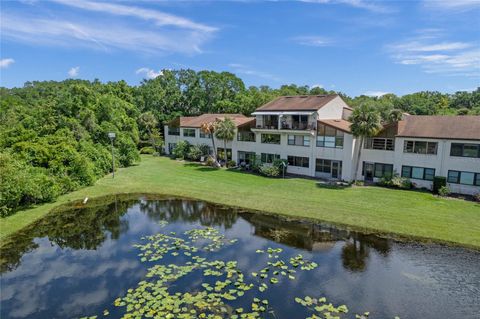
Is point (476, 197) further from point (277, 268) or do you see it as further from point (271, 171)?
point (277, 268)

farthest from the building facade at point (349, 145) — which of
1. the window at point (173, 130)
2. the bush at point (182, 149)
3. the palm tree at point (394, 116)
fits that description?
the window at point (173, 130)

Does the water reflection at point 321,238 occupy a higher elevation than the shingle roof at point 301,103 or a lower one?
lower

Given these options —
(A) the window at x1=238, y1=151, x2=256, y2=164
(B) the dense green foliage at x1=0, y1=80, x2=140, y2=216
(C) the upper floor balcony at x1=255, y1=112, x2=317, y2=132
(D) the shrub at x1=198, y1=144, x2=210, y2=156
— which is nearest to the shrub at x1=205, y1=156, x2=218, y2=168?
(D) the shrub at x1=198, y1=144, x2=210, y2=156

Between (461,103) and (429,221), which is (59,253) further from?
(461,103)

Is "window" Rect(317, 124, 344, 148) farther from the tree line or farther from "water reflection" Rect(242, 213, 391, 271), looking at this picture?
"water reflection" Rect(242, 213, 391, 271)

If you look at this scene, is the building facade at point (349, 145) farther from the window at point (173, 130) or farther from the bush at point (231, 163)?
the window at point (173, 130)

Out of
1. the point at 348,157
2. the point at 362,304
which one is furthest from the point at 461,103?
the point at 362,304
